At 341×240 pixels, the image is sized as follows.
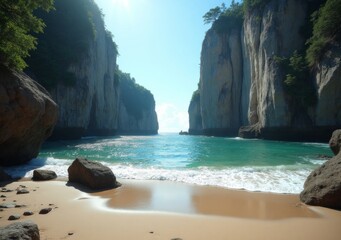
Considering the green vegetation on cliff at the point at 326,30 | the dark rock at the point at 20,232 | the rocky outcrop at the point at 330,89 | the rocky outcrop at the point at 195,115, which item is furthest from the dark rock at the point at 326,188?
the rocky outcrop at the point at 195,115

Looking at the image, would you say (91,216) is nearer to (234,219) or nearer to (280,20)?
(234,219)

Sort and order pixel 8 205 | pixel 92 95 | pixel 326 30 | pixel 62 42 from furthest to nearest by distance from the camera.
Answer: pixel 92 95
pixel 62 42
pixel 326 30
pixel 8 205

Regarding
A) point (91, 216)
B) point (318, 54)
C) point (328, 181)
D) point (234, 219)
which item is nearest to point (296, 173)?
point (328, 181)

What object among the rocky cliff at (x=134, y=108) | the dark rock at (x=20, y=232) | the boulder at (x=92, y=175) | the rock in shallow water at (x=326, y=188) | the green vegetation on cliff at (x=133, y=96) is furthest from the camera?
the green vegetation on cliff at (x=133, y=96)

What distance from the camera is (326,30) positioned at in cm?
2756

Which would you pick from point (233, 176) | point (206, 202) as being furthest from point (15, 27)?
point (233, 176)

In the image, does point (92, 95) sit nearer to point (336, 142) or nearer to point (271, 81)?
point (271, 81)

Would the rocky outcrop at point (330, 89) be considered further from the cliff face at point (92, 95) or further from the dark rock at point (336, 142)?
the cliff face at point (92, 95)

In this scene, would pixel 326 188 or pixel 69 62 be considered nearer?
pixel 326 188

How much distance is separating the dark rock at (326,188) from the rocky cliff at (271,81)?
23.3m

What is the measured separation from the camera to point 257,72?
44688 mm

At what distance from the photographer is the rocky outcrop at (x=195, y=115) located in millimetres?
95356

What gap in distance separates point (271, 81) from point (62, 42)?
31265 mm

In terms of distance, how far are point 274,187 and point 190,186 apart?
268 centimetres
